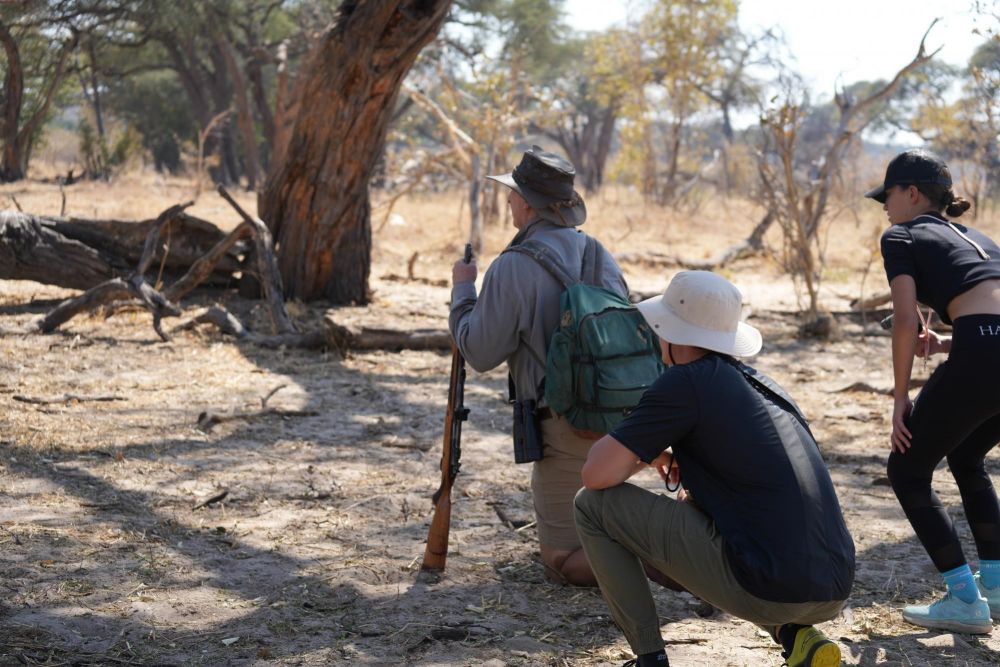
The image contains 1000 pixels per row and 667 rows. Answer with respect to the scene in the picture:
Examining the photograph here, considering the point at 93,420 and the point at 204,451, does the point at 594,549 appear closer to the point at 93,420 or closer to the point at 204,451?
the point at 204,451

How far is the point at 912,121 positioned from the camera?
80.1ft

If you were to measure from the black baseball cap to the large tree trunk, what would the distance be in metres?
5.57

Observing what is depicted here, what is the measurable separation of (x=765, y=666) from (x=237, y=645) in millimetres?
1548

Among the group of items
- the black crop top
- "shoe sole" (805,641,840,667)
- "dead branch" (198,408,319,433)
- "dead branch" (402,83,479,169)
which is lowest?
"dead branch" (198,408,319,433)

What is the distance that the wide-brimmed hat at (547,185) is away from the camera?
3.76 metres

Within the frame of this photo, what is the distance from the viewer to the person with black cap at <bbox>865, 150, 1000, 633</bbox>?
134 inches

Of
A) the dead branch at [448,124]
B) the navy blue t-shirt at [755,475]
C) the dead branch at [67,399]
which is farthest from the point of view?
the dead branch at [448,124]

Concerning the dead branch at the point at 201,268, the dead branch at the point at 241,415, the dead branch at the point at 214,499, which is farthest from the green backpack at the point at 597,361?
the dead branch at the point at 201,268

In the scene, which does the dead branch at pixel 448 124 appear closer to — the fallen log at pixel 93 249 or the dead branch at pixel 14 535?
the fallen log at pixel 93 249

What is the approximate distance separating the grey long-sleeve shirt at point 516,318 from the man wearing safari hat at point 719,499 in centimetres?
78

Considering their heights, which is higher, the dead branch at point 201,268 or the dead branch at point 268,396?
the dead branch at point 201,268

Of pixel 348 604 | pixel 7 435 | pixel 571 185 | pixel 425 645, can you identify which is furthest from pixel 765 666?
pixel 7 435

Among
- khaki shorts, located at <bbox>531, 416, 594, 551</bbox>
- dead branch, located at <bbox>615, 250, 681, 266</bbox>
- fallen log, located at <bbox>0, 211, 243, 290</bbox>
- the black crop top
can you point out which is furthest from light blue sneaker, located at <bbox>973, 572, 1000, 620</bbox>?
dead branch, located at <bbox>615, 250, 681, 266</bbox>

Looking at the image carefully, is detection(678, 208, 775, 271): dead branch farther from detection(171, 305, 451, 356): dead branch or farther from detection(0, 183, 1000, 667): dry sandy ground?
detection(171, 305, 451, 356): dead branch
